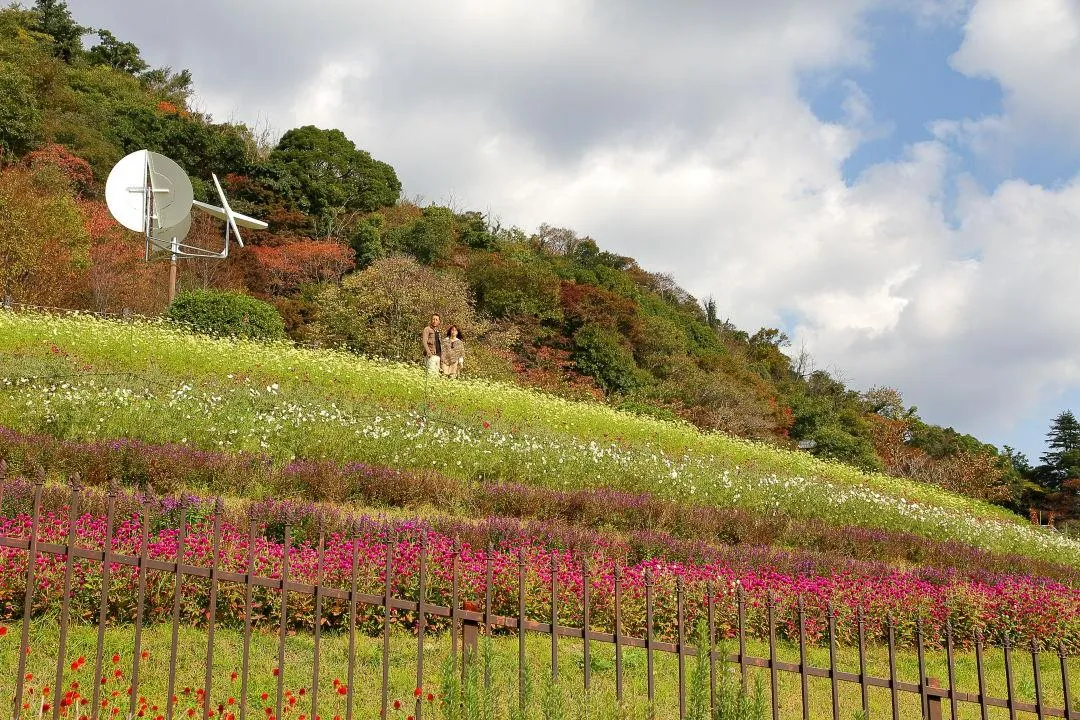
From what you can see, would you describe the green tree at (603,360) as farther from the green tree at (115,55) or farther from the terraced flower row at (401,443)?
the green tree at (115,55)

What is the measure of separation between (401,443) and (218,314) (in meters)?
12.3

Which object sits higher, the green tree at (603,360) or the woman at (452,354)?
the green tree at (603,360)


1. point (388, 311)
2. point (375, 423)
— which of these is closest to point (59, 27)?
point (388, 311)

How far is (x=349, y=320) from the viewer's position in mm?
27016

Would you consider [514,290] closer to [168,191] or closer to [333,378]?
[168,191]

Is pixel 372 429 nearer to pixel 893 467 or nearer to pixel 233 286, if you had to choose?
pixel 233 286

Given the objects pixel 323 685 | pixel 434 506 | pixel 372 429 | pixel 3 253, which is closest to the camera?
pixel 323 685

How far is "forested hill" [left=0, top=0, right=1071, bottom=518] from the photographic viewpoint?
26781mm

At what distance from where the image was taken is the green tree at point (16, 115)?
101ft

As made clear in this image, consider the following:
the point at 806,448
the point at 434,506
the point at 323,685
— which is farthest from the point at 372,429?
the point at 806,448

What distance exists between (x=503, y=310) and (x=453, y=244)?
826cm

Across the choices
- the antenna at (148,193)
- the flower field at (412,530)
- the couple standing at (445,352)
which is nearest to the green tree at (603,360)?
the couple standing at (445,352)

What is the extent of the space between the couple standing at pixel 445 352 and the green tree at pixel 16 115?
20.7 metres

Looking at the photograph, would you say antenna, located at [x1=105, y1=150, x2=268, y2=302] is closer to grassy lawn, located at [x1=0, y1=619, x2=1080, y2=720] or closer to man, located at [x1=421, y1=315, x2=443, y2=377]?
man, located at [x1=421, y1=315, x2=443, y2=377]
